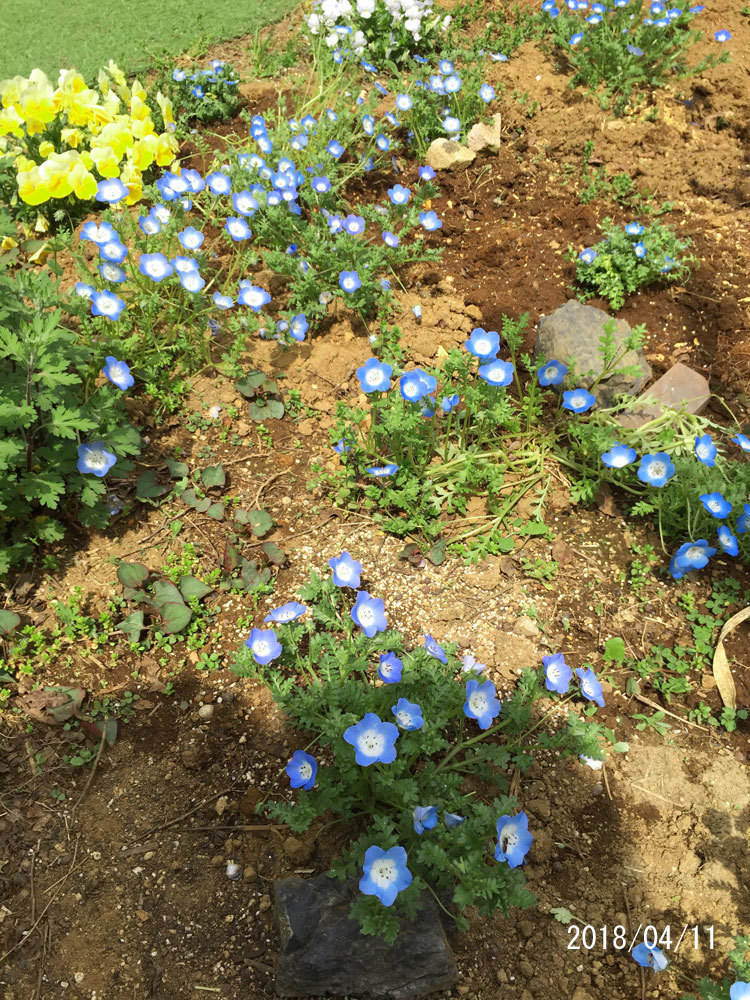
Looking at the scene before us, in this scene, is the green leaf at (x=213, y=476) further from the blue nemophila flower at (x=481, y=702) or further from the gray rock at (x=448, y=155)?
the gray rock at (x=448, y=155)

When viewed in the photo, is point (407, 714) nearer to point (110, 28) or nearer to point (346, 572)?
point (346, 572)

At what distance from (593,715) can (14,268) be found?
132 inches

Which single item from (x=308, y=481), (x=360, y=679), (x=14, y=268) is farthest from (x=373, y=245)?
(x=360, y=679)

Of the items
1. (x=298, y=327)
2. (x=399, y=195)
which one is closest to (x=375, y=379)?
(x=298, y=327)

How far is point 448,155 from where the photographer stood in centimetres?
408

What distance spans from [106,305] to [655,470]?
2.32m

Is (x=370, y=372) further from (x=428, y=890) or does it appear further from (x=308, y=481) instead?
(x=428, y=890)

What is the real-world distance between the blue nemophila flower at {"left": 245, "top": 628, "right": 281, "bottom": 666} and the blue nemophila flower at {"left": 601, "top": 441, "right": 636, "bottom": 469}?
1.52 m

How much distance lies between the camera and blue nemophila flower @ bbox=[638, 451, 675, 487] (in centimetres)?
274

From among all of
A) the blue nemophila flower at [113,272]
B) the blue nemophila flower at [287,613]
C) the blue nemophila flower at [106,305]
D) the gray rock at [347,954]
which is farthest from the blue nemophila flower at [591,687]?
the blue nemophila flower at [113,272]

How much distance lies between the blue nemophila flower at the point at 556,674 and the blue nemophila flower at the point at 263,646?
89 cm

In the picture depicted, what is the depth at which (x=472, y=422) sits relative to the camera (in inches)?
122

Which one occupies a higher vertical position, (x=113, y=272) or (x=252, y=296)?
(x=113, y=272)

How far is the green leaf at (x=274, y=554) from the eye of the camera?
260cm
